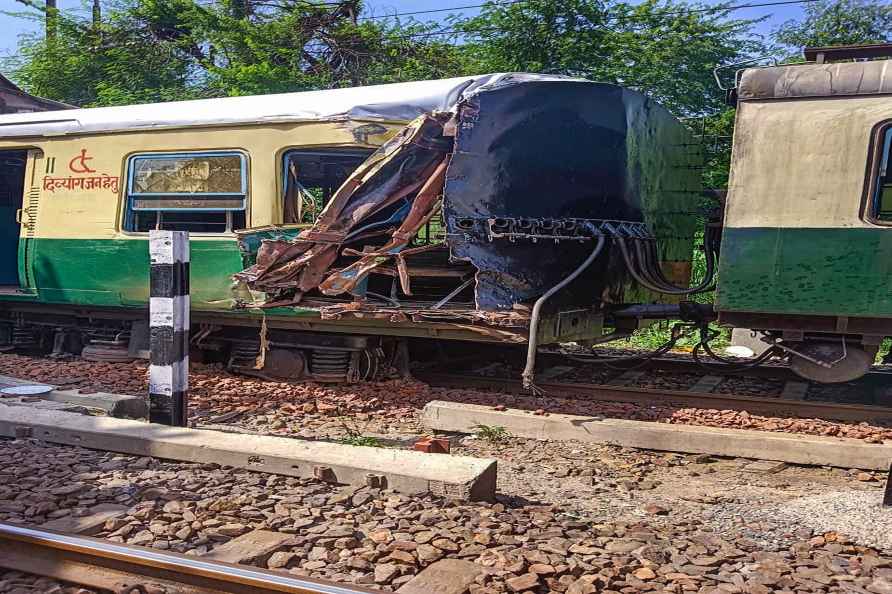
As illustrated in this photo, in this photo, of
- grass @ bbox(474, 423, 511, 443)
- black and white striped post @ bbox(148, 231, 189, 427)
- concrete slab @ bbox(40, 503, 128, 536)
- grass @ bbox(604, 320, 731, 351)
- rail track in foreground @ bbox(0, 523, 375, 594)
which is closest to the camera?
rail track in foreground @ bbox(0, 523, 375, 594)

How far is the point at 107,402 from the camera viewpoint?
6.08 m

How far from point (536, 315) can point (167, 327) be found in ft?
8.62

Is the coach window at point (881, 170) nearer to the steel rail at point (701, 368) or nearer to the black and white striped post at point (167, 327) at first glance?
the steel rail at point (701, 368)

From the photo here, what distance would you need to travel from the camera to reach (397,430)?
639cm

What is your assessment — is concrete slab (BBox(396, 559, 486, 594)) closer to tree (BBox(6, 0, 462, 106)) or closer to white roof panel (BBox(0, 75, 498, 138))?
white roof panel (BBox(0, 75, 498, 138))

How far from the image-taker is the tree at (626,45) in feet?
48.2

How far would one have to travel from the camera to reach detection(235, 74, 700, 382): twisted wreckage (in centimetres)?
641

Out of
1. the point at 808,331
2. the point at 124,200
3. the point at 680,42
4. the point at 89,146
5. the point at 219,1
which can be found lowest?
the point at 808,331

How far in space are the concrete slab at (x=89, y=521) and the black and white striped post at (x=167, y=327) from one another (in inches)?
59.4

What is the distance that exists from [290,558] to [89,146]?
21.8 feet

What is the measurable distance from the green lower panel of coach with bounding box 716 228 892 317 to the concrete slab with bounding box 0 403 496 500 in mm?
3028

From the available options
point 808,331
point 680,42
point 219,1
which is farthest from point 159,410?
point 219,1

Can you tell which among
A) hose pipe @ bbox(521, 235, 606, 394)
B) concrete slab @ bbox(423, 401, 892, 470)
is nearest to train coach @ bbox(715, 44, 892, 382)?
hose pipe @ bbox(521, 235, 606, 394)

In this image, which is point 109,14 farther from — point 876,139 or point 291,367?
point 876,139
